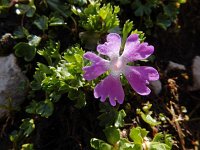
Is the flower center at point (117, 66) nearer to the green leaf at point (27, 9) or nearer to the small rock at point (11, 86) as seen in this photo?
the small rock at point (11, 86)

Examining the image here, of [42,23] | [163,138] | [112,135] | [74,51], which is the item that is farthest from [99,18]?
[163,138]

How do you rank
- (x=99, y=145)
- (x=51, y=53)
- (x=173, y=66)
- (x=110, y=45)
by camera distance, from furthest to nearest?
(x=173, y=66)
(x=51, y=53)
(x=99, y=145)
(x=110, y=45)

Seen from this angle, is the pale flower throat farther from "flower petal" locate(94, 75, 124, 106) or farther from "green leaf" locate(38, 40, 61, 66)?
"green leaf" locate(38, 40, 61, 66)

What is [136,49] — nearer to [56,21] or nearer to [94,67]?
[94,67]

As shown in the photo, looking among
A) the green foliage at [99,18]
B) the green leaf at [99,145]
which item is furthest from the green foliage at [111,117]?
the green foliage at [99,18]

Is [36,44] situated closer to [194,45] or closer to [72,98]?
[72,98]
